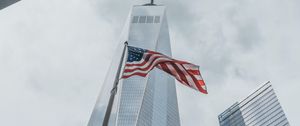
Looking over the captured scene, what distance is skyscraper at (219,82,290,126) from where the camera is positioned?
132125 mm

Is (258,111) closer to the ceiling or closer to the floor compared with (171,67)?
closer to the ceiling

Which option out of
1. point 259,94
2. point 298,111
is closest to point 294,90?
point 298,111

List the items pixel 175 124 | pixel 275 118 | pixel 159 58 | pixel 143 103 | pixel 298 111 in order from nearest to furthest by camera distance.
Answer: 1. pixel 298 111
2. pixel 159 58
3. pixel 275 118
4. pixel 143 103
5. pixel 175 124

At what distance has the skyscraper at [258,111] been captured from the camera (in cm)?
13212

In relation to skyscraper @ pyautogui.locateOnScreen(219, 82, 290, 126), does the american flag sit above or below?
below

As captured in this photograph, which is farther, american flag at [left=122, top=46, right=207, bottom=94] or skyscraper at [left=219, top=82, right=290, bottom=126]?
skyscraper at [left=219, top=82, right=290, bottom=126]

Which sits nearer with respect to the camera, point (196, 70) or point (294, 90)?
point (294, 90)

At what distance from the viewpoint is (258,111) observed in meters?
146

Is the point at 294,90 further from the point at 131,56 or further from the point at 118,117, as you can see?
the point at 118,117

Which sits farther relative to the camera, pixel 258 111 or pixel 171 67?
pixel 258 111

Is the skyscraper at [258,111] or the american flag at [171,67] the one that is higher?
the skyscraper at [258,111]

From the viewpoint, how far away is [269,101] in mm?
141750

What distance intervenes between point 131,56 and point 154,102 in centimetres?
17247

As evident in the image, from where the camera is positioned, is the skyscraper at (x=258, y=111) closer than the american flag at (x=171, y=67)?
No
